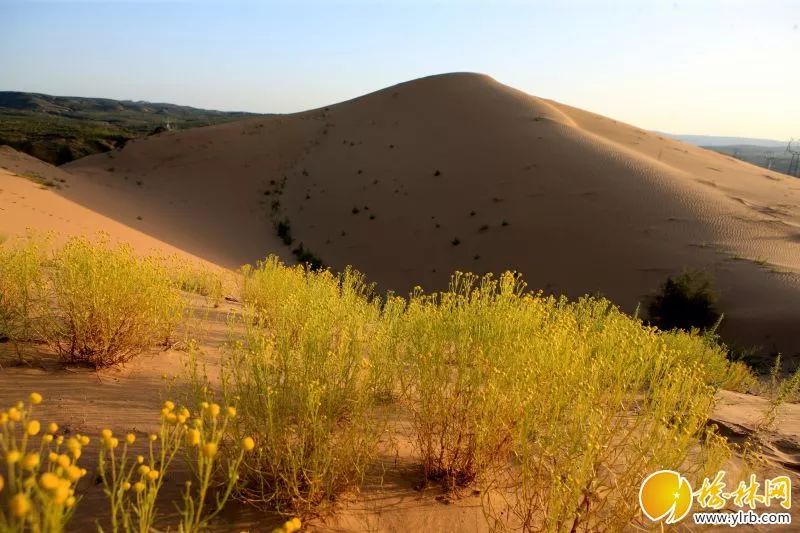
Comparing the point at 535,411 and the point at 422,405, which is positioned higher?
the point at 535,411

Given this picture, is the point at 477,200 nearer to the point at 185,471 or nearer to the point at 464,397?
the point at 464,397

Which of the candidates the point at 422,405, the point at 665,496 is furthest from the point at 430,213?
the point at 665,496

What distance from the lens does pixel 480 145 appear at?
22.3 metres

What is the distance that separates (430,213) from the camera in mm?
18328

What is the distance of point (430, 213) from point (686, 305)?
952 centimetres

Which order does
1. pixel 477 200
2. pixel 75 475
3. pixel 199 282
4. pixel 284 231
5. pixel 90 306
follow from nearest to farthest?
pixel 75 475
pixel 90 306
pixel 199 282
pixel 477 200
pixel 284 231

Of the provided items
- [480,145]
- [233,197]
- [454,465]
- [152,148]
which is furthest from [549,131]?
[454,465]

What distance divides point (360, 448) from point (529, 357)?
3.18 feet

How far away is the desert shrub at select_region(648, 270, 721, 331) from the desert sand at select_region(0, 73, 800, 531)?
1.65 feet

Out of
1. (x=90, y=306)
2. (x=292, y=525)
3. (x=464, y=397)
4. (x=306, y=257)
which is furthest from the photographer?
(x=306, y=257)

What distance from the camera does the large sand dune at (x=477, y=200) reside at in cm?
1316

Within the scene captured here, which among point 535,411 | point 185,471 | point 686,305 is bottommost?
point 686,305

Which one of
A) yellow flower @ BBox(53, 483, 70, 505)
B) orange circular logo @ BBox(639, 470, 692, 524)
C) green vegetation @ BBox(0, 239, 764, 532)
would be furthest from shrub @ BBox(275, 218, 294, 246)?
yellow flower @ BBox(53, 483, 70, 505)

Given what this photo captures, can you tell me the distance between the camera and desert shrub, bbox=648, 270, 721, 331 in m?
10.4
